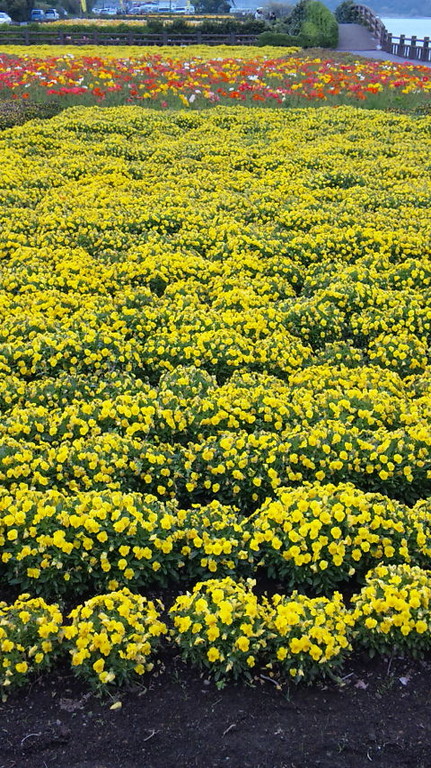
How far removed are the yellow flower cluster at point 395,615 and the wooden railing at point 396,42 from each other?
41.8 m

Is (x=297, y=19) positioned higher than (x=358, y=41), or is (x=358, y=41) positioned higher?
(x=297, y=19)

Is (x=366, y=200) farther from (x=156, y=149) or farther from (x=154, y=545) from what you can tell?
(x=154, y=545)

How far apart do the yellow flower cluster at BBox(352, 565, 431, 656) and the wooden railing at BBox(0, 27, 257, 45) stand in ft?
149

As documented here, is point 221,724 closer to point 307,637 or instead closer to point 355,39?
point 307,637

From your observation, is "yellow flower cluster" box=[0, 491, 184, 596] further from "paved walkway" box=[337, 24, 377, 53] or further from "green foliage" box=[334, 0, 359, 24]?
"green foliage" box=[334, 0, 359, 24]

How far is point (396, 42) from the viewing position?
46.8m

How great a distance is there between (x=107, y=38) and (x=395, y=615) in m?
48.0

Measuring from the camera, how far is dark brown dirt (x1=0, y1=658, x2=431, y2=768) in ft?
12.2

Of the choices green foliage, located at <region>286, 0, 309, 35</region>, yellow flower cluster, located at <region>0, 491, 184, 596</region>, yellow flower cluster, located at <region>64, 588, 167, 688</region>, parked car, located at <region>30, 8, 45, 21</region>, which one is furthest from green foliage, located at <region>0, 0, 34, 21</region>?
yellow flower cluster, located at <region>64, 588, 167, 688</region>

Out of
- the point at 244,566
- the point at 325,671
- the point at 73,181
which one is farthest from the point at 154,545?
the point at 73,181

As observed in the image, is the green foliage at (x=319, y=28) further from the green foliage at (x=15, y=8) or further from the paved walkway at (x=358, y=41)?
the green foliage at (x=15, y=8)

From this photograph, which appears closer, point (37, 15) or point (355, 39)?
point (355, 39)

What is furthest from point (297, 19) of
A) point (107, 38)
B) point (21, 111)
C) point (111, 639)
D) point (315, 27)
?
point (111, 639)

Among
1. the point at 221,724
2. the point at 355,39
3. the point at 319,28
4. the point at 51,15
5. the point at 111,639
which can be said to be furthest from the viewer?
the point at 51,15
